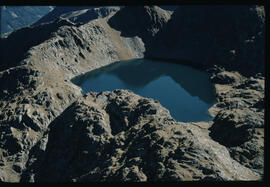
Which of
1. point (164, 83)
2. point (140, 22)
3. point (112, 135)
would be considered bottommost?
point (164, 83)

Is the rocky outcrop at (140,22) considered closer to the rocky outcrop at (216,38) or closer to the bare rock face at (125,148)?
the rocky outcrop at (216,38)

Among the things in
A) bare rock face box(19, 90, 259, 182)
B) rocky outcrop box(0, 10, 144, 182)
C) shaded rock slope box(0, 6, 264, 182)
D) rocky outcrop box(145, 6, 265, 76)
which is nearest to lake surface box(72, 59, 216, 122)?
shaded rock slope box(0, 6, 264, 182)

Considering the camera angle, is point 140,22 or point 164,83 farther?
point 140,22

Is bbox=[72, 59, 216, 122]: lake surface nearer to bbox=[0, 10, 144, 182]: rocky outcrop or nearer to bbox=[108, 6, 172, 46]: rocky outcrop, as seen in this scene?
bbox=[0, 10, 144, 182]: rocky outcrop

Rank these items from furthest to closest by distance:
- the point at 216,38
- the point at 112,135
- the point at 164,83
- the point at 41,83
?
the point at 216,38 < the point at 164,83 < the point at 41,83 < the point at 112,135

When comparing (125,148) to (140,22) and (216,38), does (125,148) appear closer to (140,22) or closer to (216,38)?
(216,38)

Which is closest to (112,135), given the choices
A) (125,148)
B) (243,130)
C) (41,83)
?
(125,148)

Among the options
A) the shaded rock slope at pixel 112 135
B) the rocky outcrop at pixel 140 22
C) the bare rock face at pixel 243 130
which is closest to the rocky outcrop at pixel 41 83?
the shaded rock slope at pixel 112 135

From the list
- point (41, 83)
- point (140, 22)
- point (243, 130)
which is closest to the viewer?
point (243, 130)
